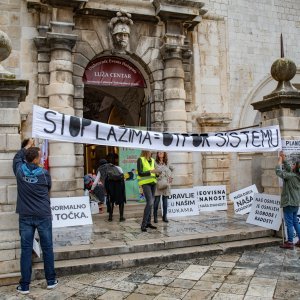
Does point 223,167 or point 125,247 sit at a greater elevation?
point 223,167

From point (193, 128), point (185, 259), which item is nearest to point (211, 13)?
point (193, 128)

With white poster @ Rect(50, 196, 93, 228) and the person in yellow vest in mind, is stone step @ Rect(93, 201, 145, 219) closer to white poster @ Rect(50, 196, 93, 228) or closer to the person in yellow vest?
white poster @ Rect(50, 196, 93, 228)

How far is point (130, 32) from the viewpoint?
11.9 meters

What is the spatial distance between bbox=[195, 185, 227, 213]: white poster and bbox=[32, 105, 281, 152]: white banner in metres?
3.30

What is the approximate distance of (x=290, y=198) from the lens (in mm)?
7531

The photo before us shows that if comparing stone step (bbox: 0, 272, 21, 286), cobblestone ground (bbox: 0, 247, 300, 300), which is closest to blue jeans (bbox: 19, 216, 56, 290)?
cobblestone ground (bbox: 0, 247, 300, 300)

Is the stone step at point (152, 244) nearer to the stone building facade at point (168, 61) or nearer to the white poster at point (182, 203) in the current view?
the stone building facade at point (168, 61)

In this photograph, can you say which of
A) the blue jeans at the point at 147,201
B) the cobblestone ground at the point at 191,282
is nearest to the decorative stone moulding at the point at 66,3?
the blue jeans at the point at 147,201

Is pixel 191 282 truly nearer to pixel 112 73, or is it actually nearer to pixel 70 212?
pixel 70 212

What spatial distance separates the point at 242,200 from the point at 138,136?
510 centimetres

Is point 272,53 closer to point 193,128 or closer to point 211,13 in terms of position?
point 211,13

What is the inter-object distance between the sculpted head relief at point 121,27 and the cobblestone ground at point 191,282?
723cm

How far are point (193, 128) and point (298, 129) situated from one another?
4.60m

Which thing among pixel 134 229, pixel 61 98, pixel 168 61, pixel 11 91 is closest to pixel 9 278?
pixel 11 91
